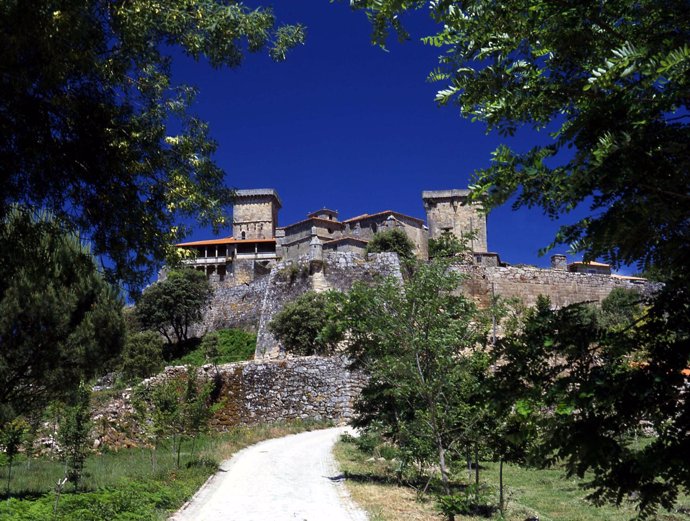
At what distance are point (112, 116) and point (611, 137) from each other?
5187 mm

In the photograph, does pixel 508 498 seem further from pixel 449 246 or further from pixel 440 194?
pixel 440 194

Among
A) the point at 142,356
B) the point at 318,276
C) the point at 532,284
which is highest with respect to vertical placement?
the point at 532,284

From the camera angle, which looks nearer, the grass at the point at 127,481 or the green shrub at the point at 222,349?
the grass at the point at 127,481

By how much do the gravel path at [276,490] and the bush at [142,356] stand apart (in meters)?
18.9

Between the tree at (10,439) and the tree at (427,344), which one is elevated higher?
the tree at (427,344)

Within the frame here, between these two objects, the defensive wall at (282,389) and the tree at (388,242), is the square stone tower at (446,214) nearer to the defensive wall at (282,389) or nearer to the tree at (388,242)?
the tree at (388,242)

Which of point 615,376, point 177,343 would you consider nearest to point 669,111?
point 615,376

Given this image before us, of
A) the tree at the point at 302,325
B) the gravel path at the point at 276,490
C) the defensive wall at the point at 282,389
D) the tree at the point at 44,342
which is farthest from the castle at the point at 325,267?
the defensive wall at the point at 282,389

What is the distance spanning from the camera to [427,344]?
10578 mm

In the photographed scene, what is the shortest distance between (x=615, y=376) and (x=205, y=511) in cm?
862

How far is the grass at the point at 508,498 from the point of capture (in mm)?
10516

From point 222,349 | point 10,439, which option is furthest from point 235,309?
point 10,439

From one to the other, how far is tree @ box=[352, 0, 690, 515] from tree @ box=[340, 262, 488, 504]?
6.95 metres

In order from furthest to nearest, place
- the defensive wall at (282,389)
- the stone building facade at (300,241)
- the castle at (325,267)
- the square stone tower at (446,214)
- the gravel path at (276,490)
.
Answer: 1. the square stone tower at (446,214)
2. the stone building facade at (300,241)
3. the castle at (325,267)
4. the defensive wall at (282,389)
5. the gravel path at (276,490)
